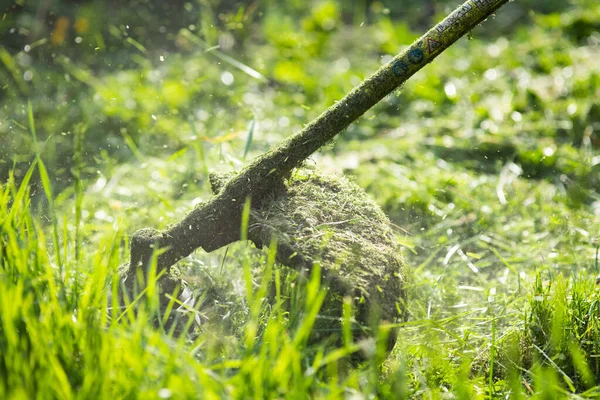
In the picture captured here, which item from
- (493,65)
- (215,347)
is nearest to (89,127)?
(215,347)

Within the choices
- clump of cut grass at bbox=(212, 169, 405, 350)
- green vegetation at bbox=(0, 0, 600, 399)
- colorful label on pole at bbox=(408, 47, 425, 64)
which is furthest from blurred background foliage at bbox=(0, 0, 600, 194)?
colorful label on pole at bbox=(408, 47, 425, 64)

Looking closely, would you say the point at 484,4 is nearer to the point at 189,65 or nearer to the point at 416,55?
the point at 416,55

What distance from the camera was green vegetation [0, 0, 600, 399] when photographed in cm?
164

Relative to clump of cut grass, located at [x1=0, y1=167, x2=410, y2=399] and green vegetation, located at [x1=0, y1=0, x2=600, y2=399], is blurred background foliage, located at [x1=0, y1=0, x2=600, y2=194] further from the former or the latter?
clump of cut grass, located at [x1=0, y1=167, x2=410, y2=399]

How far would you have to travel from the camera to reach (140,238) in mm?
2295

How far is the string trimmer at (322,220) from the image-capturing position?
2039mm

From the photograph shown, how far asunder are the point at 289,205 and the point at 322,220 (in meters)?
0.15

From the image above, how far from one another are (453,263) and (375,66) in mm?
3152

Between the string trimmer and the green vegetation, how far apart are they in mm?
87

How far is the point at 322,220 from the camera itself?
2271mm

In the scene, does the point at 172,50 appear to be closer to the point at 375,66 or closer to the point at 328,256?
the point at 375,66

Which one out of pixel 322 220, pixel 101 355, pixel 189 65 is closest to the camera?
pixel 101 355

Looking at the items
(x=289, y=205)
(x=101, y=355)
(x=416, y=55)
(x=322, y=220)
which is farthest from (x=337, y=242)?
(x=101, y=355)

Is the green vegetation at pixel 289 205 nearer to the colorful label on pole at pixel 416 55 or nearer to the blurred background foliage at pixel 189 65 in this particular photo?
the blurred background foliage at pixel 189 65
